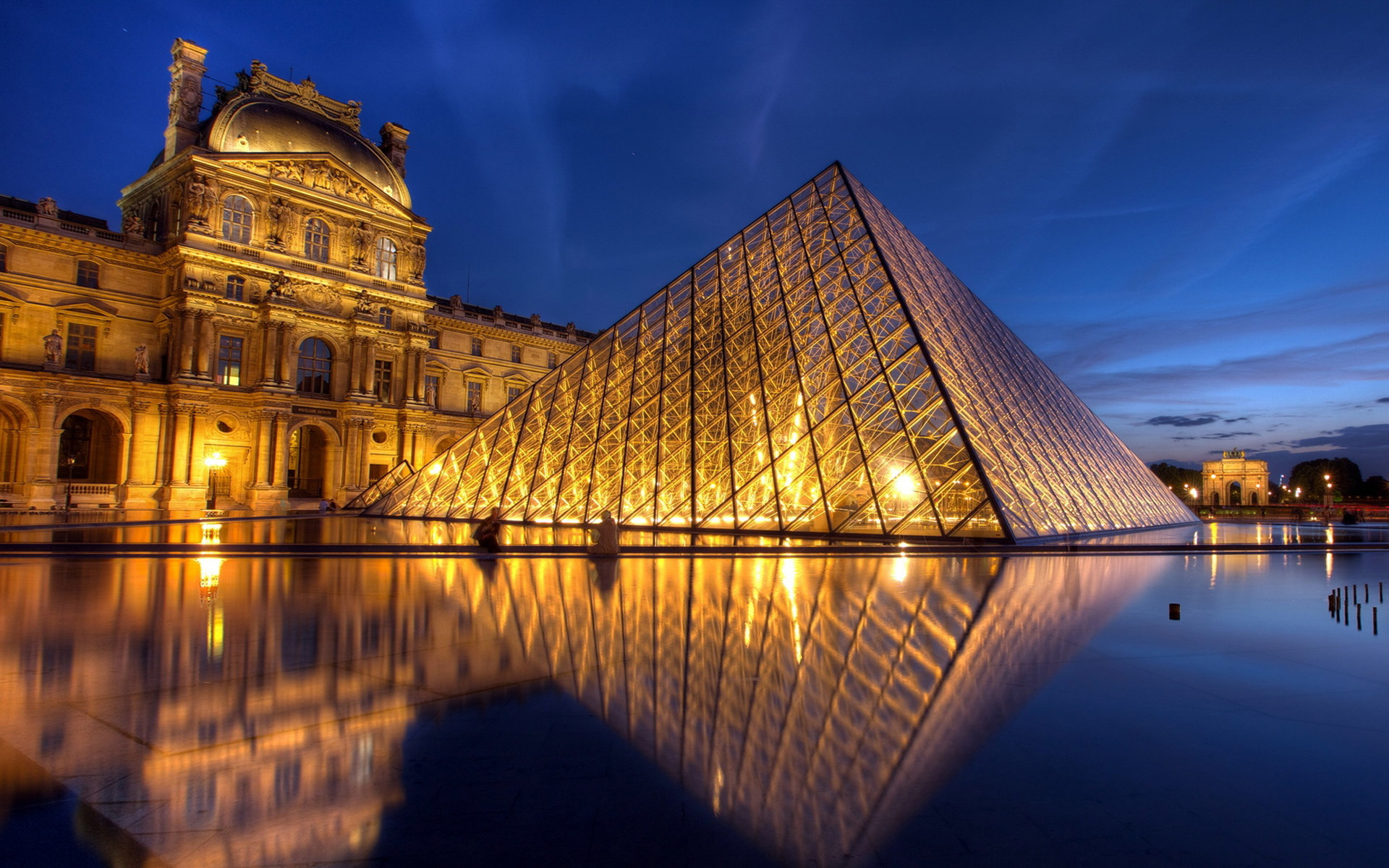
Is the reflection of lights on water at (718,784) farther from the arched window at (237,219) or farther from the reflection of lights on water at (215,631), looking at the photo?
the arched window at (237,219)

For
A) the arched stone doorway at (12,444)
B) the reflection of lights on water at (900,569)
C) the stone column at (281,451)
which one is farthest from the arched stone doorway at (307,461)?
the reflection of lights on water at (900,569)

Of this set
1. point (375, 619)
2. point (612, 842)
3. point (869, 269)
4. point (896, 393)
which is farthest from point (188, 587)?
point (869, 269)

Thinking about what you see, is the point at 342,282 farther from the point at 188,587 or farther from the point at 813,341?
the point at 188,587

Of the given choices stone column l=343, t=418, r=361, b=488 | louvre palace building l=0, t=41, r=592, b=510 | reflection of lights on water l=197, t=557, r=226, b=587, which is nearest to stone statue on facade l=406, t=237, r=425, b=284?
louvre palace building l=0, t=41, r=592, b=510

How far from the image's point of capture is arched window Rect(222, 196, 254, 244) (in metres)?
39.8

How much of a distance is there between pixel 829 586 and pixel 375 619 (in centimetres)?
598

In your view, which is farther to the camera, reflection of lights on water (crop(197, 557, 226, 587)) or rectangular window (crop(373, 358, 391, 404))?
rectangular window (crop(373, 358, 391, 404))

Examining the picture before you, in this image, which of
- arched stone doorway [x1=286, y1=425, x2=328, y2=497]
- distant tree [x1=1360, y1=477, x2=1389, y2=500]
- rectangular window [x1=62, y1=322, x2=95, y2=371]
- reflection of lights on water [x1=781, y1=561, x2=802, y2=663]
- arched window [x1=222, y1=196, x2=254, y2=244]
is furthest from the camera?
distant tree [x1=1360, y1=477, x2=1389, y2=500]

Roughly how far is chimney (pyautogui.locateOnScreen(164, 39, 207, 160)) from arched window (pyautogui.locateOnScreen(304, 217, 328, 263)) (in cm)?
731

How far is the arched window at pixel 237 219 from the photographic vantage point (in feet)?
131

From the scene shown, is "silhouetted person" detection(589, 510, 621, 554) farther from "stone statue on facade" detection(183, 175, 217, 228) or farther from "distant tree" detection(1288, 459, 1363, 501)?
"distant tree" detection(1288, 459, 1363, 501)

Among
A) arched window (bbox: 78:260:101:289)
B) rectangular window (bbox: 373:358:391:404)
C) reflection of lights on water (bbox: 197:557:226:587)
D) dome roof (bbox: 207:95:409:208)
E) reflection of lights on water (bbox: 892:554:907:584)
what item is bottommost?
reflection of lights on water (bbox: 197:557:226:587)

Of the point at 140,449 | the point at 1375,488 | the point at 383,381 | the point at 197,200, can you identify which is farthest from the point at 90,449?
the point at 1375,488

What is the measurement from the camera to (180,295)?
38000 mm
